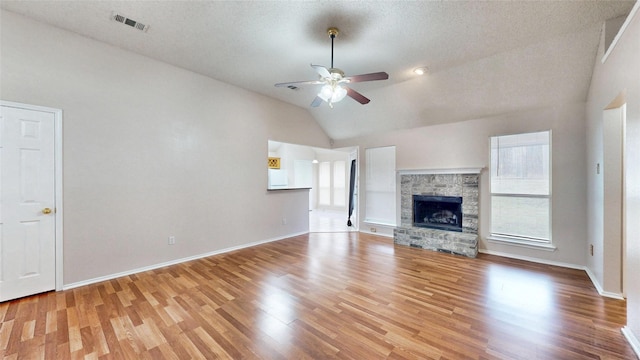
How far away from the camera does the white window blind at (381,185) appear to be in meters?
5.75

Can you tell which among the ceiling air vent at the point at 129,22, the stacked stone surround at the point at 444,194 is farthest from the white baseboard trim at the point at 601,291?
the ceiling air vent at the point at 129,22

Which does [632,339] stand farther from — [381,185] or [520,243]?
[381,185]

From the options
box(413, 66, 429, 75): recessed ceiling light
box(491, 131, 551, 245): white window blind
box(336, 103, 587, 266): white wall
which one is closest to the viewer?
box(336, 103, 587, 266): white wall

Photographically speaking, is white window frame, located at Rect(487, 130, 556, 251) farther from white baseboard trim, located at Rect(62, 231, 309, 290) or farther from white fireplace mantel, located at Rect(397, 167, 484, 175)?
white baseboard trim, located at Rect(62, 231, 309, 290)

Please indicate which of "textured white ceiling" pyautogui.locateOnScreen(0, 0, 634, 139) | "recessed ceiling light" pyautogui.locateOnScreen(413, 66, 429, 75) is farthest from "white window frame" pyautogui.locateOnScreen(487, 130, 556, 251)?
"recessed ceiling light" pyautogui.locateOnScreen(413, 66, 429, 75)

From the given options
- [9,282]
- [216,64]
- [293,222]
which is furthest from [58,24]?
[293,222]

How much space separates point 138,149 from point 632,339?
558cm

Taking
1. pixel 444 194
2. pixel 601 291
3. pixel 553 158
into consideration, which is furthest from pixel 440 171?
pixel 601 291

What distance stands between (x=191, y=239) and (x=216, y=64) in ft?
9.25

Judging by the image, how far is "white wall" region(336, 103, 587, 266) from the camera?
365 cm

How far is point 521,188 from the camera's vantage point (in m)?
4.13

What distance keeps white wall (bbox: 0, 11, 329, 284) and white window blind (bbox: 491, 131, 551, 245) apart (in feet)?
14.3

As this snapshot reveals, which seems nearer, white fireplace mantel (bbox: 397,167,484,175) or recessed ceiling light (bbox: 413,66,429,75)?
recessed ceiling light (bbox: 413,66,429,75)

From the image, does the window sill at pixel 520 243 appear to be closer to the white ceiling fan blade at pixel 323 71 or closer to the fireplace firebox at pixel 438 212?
the fireplace firebox at pixel 438 212
